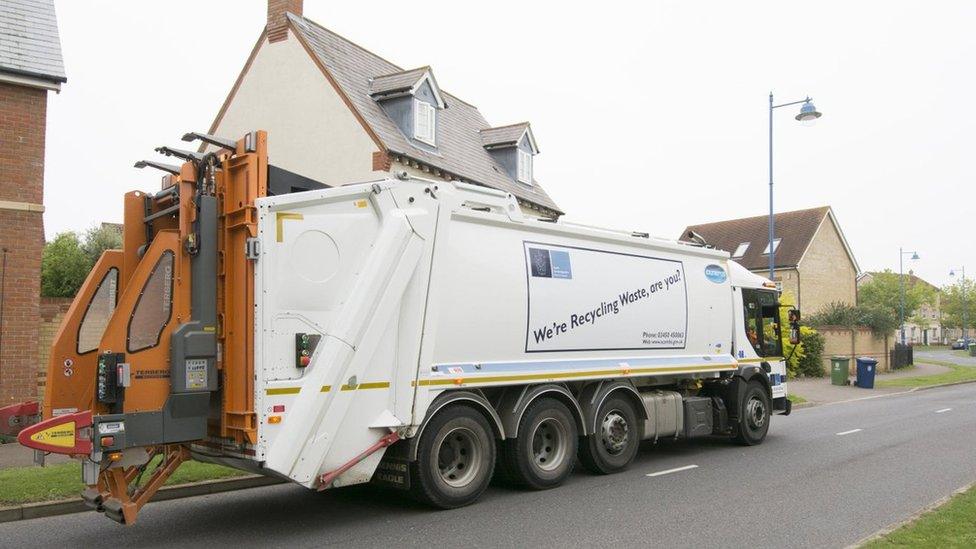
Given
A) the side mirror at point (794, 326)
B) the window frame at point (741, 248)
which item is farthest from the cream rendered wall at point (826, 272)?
the side mirror at point (794, 326)

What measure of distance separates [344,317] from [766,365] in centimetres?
836

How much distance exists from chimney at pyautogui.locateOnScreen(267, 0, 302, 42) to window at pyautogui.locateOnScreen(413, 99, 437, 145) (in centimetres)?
413

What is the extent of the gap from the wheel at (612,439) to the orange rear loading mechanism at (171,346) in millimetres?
4504

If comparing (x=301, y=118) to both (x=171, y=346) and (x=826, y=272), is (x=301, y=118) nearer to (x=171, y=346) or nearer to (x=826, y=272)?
(x=171, y=346)

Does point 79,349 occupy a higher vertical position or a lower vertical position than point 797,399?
higher

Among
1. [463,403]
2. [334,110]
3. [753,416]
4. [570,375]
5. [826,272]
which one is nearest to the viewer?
[463,403]

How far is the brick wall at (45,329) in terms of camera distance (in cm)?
1328

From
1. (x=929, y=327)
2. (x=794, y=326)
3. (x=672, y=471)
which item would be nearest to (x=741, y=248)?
(x=794, y=326)

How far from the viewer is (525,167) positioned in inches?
1065

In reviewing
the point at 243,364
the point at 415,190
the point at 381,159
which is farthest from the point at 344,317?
the point at 381,159

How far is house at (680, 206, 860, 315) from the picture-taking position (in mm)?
45375

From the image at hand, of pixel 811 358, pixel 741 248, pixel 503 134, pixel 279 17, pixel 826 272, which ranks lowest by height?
pixel 811 358

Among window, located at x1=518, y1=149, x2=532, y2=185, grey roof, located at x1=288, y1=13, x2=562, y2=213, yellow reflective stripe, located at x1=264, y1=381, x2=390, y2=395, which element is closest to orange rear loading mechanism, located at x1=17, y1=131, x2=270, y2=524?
yellow reflective stripe, located at x1=264, y1=381, x2=390, y2=395

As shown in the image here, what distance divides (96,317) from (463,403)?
11.2 feet
